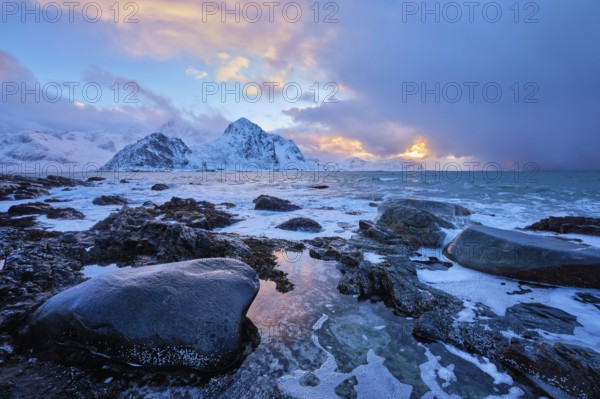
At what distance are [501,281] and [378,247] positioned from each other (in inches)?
126

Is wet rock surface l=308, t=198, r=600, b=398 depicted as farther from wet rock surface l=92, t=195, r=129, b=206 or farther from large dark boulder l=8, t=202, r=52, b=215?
wet rock surface l=92, t=195, r=129, b=206

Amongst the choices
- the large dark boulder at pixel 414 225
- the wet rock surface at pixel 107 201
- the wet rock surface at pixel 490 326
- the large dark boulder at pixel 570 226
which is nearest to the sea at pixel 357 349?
the wet rock surface at pixel 490 326

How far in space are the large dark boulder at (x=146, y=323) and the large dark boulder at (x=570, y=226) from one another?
13710 millimetres

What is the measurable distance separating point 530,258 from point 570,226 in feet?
24.9

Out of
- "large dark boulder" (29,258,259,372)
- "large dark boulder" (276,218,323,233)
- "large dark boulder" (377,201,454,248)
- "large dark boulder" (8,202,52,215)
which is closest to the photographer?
"large dark boulder" (29,258,259,372)

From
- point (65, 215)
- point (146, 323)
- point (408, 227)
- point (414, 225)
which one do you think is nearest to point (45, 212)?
point (65, 215)

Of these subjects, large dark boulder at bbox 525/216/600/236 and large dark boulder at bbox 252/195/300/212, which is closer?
large dark boulder at bbox 525/216/600/236

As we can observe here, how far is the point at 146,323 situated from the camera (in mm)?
3865

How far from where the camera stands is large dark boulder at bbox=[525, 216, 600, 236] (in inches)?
445

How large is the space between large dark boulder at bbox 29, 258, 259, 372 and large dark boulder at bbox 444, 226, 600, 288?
20.5ft

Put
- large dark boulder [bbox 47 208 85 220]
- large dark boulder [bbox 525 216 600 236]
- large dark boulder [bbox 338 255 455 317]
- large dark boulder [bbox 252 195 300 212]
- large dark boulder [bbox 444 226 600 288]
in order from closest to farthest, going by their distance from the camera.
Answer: large dark boulder [bbox 338 255 455 317], large dark boulder [bbox 444 226 600 288], large dark boulder [bbox 525 216 600 236], large dark boulder [bbox 47 208 85 220], large dark boulder [bbox 252 195 300 212]

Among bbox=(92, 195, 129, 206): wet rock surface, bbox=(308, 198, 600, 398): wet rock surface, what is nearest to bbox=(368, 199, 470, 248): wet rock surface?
bbox=(308, 198, 600, 398): wet rock surface

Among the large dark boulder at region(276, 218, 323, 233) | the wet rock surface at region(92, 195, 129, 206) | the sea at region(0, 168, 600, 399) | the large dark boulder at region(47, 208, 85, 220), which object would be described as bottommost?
the sea at region(0, 168, 600, 399)

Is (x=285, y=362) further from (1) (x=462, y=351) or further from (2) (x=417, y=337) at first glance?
(1) (x=462, y=351)
